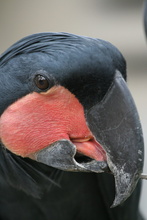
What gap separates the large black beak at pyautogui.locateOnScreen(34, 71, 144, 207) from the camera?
1.36 metres

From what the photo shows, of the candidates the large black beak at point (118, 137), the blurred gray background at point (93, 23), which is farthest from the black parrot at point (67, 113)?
the blurred gray background at point (93, 23)

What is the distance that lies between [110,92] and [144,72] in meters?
1.97

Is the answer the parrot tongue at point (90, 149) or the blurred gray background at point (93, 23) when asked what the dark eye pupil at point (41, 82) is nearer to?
the parrot tongue at point (90, 149)

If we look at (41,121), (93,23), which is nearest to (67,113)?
(41,121)

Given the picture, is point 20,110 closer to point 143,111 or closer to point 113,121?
point 113,121

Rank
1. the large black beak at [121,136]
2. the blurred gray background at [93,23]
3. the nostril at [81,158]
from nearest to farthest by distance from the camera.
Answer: the large black beak at [121,136], the nostril at [81,158], the blurred gray background at [93,23]

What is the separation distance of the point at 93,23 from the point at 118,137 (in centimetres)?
263

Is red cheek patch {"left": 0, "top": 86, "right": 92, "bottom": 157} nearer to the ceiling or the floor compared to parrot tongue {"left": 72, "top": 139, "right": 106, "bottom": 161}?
nearer to the ceiling

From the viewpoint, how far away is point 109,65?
139 centimetres

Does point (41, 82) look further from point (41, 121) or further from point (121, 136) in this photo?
point (121, 136)

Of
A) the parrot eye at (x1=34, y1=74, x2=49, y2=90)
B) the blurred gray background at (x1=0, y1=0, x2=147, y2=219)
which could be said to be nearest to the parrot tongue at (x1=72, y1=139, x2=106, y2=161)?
the parrot eye at (x1=34, y1=74, x2=49, y2=90)

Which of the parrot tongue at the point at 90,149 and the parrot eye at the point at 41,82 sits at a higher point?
the parrot eye at the point at 41,82

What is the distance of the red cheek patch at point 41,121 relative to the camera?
1.43 metres

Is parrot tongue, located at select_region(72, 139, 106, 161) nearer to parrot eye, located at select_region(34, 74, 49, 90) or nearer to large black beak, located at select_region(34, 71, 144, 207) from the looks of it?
large black beak, located at select_region(34, 71, 144, 207)
